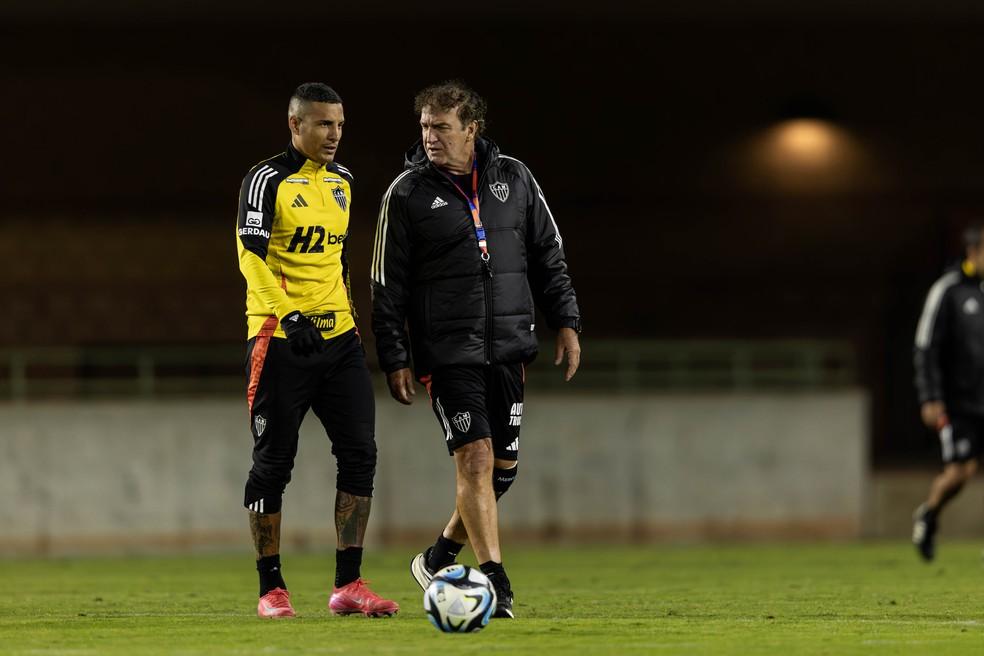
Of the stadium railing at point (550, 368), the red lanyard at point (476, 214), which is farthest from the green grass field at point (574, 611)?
the stadium railing at point (550, 368)

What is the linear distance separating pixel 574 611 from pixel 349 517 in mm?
1342

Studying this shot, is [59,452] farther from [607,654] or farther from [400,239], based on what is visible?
[607,654]

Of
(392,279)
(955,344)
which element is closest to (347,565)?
(392,279)

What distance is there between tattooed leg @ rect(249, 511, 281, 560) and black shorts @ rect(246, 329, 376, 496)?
0.18 m

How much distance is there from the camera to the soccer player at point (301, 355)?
737 centimetres

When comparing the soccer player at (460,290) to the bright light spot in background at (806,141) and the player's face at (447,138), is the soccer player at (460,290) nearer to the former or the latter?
the player's face at (447,138)

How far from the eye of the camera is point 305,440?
17594 millimetres

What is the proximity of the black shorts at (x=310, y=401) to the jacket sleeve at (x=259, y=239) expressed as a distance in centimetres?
22

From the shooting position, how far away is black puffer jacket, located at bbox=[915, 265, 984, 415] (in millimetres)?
12547

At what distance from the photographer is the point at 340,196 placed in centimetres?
757

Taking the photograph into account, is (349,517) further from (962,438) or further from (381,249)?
(962,438)

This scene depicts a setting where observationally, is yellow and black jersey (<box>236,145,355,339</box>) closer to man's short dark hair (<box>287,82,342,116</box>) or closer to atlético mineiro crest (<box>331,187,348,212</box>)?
atlético mineiro crest (<box>331,187,348,212</box>)

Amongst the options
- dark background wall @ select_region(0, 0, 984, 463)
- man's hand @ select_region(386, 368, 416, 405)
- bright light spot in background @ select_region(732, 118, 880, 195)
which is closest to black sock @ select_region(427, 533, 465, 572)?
man's hand @ select_region(386, 368, 416, 405)

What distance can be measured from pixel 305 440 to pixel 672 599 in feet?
28.6
